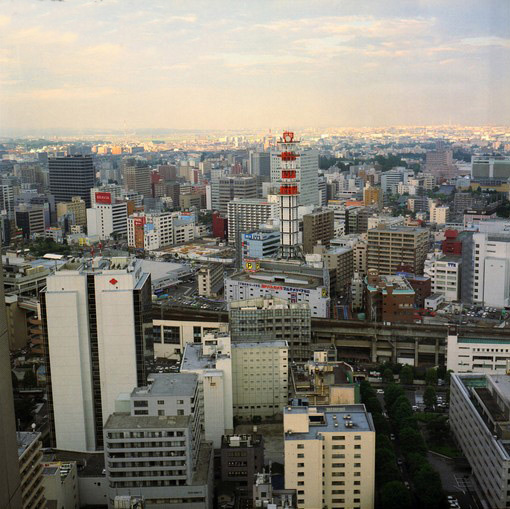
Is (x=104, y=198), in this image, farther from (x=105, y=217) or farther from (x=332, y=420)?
(x=332, y=420)

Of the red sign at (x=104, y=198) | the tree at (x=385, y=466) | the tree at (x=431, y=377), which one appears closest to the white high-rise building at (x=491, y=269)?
the tree at (x=431, y=377)

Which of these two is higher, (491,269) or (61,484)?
(491,269)

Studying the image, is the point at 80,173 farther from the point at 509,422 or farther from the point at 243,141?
the point at 509,422

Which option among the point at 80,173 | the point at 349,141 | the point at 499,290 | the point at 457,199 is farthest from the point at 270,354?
the point at 80,173

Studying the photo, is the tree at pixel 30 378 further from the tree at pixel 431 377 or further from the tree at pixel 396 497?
the tree at pixel 431 377

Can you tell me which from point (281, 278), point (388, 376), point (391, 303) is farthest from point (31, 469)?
point (281, 278)

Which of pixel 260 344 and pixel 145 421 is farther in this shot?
pixel 260 344
